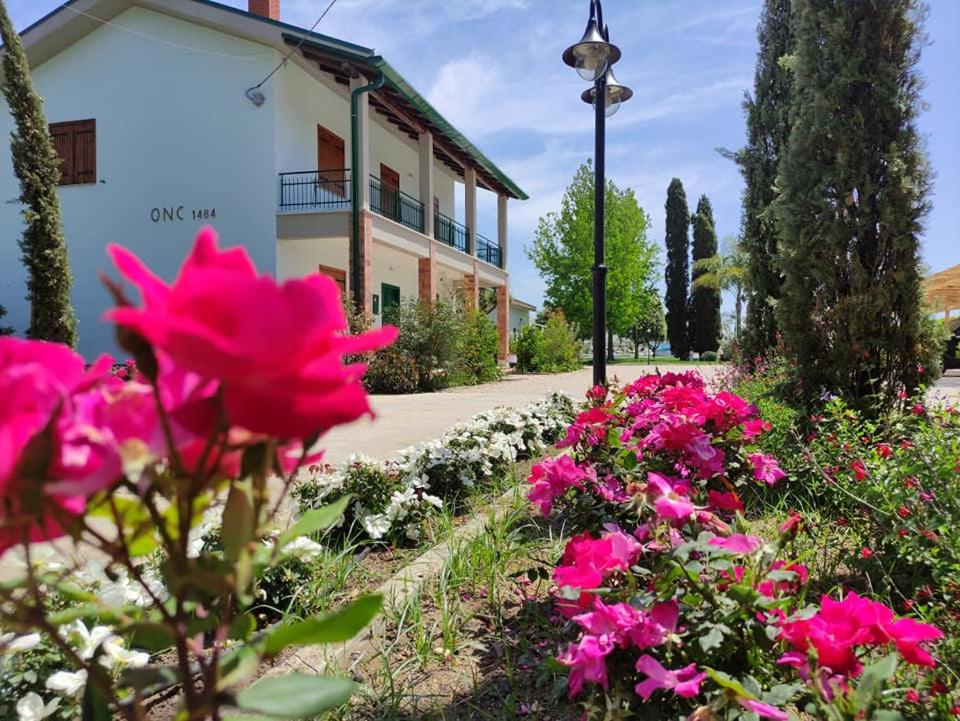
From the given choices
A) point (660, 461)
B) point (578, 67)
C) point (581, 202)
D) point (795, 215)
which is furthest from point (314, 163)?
point (581, 202)

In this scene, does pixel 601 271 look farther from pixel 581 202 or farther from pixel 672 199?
pixel 672 199

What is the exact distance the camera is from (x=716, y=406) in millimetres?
2336

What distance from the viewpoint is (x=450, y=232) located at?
699 inches

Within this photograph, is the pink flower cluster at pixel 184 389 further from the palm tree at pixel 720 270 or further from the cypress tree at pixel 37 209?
the palm tree at pixel 720 270

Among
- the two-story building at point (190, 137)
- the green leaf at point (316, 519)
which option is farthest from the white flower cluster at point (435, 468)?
the two-story building at point (190, 137)

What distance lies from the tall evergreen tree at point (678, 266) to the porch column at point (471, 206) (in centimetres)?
2722

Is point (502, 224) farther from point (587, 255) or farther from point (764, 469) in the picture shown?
point (764, 469)

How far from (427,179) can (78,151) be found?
7.28 meters

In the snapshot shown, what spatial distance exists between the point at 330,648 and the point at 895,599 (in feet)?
5.96

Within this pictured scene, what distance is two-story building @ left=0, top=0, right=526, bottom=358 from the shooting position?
11.9 m

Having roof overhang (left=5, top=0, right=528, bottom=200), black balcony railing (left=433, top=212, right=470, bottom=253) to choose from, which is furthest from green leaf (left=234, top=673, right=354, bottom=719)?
black balcony railing (left=433, top=212, right=470, bottom=253)

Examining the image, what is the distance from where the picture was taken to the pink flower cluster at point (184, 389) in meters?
Answer: 0.38

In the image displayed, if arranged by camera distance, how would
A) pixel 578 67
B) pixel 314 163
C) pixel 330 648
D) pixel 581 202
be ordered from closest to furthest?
pixel 330 648
pixel 578 67
pixel 314 163
pixel 581 202

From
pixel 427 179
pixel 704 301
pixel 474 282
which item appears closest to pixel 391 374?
pixel 427 179
